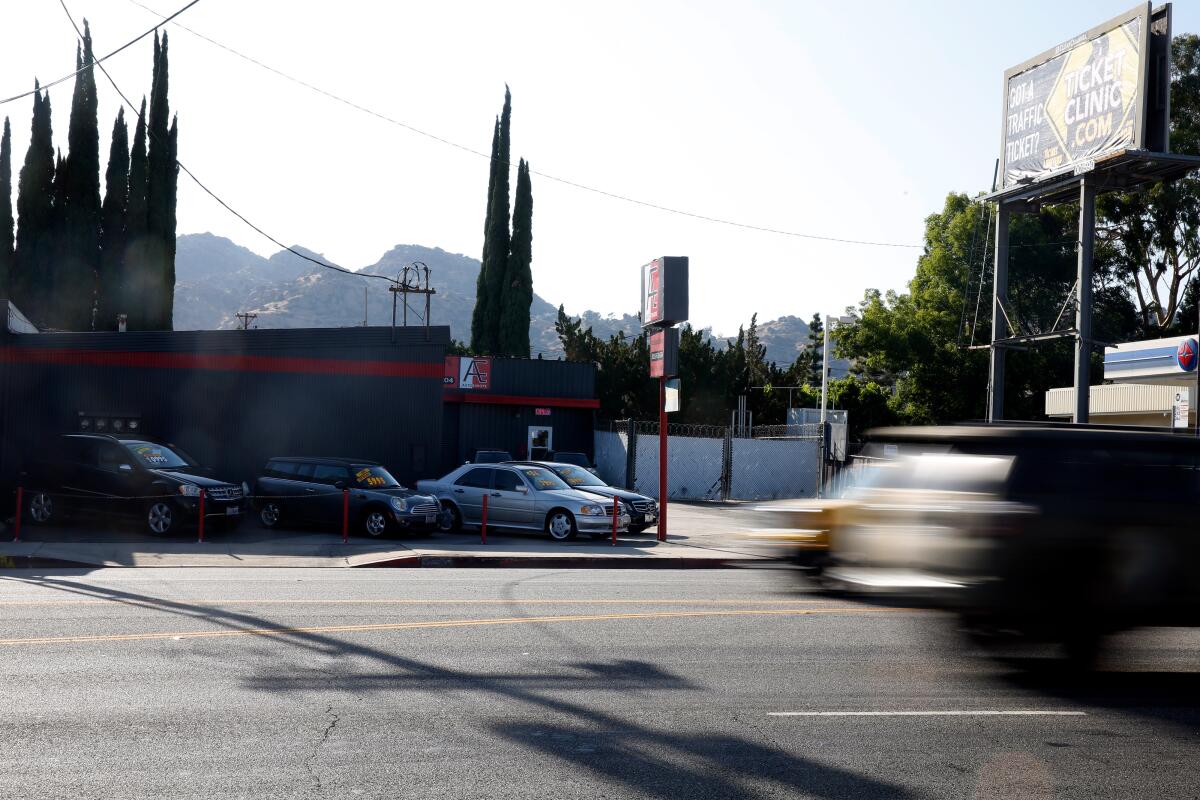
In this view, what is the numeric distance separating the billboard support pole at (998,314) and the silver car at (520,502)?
16.2m

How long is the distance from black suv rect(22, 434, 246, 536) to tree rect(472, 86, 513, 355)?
4167cm

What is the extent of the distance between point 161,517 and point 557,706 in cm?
1434

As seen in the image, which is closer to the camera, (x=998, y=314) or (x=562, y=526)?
(x=562, y=526)

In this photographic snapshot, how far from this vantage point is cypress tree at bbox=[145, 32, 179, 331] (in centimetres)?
5422

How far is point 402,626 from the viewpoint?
9812mm

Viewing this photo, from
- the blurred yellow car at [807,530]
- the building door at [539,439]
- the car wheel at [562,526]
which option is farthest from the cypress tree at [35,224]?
the blurred yellow car at [807,530]

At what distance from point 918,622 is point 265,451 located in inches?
795

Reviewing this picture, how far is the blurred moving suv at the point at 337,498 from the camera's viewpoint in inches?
773

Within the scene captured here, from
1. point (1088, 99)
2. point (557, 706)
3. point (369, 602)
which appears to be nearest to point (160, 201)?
point (1088, 99)

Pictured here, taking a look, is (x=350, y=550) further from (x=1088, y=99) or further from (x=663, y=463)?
(x=1088, y=99)

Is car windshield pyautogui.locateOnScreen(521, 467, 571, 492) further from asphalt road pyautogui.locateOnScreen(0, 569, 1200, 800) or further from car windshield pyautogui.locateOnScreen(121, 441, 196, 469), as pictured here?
asphalt road pyautogui.locateOnScreen(0, 569, 1200, 800)

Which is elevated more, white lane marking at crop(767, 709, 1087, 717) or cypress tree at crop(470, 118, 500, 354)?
cypress tree at crop(470, 118, 500, 354)

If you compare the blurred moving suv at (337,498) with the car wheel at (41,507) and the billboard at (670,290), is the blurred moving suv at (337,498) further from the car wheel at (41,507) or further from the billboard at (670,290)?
the billboard at (670,290)

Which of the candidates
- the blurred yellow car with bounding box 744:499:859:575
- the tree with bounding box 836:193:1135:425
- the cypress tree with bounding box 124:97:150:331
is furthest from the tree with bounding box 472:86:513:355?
the blurred yellow car with bounding box 744:499:859:575
